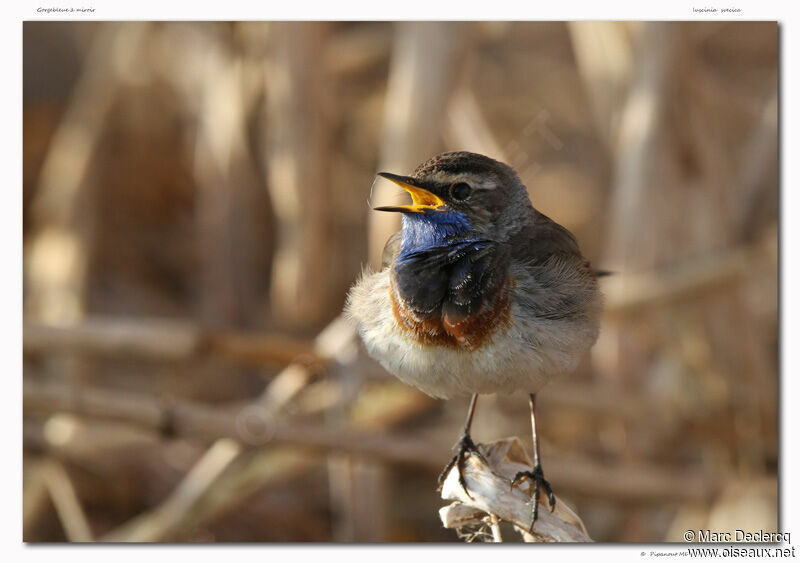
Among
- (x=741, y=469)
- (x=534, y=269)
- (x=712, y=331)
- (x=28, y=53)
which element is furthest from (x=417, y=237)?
(x=741, y=469)

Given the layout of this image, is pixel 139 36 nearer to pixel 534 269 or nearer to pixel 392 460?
pixel 392 460

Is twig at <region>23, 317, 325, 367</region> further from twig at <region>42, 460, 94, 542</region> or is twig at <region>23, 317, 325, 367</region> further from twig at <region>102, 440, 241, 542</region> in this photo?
twig at <region>42, 460, 94, 542</region>

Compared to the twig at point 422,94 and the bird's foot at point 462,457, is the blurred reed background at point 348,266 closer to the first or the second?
the twig at point 422,94

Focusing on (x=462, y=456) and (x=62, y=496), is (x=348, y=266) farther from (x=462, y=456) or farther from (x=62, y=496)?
(x=462, y=456)

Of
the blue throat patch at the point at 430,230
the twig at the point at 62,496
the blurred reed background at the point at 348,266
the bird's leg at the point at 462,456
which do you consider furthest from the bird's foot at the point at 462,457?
the twig at the point at 62,496

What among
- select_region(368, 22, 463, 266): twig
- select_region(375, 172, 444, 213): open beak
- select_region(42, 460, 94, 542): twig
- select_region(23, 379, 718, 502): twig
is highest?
select_region(368, 22, 463, 266): twig

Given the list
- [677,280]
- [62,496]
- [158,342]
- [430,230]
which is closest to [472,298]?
[430,230]

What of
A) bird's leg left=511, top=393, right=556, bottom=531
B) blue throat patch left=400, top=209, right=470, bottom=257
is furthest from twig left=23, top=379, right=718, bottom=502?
blue throat patch left=400, top=209, right=470, bottom=257
